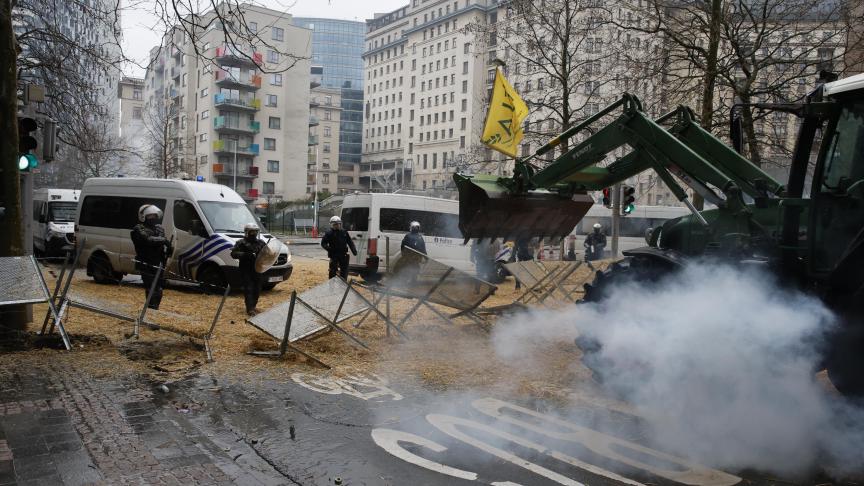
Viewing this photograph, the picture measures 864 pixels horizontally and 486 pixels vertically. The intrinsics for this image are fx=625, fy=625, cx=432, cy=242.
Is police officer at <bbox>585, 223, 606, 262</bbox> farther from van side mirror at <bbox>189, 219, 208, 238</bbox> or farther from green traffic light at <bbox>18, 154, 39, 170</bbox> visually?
green traffic light at <bbox>18, 154, 39, 170</bbox>

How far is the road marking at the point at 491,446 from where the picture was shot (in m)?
4.31

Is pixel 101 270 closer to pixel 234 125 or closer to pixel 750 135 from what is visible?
pixel 750 135

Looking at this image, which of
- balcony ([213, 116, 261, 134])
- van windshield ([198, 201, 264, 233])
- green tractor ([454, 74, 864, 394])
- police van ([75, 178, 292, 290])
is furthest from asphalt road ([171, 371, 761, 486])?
balcony ([213, 116, 261, 134])

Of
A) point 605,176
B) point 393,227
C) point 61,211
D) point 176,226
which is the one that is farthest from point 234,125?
point 605,176

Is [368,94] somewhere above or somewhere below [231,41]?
above

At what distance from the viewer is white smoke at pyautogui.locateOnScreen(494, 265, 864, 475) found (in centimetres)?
459

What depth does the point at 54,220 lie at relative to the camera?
20969 millimetres

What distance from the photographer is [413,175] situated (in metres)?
106

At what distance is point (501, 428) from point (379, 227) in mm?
12216

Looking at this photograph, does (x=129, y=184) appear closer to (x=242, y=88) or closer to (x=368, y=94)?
(x=242, y=88)

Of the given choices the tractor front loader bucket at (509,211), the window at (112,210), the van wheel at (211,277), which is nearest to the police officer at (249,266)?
the van wheel at (211,277)

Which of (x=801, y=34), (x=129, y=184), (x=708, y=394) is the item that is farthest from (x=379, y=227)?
(x=708, y=394)

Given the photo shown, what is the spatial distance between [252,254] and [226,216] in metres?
3.30

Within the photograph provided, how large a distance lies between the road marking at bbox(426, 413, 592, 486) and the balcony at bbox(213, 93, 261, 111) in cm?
6948
